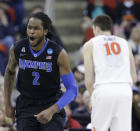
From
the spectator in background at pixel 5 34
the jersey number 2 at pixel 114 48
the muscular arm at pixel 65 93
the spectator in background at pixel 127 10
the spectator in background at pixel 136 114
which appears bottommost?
the spectator in background at pixel 136 114

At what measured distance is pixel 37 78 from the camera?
4953 millimetres

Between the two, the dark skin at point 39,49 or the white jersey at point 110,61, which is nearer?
the dark skin at point 39,49

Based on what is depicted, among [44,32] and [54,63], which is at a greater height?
[44,32]

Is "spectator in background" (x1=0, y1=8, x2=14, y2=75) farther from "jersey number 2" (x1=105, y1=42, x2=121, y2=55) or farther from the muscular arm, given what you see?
the muscular arm

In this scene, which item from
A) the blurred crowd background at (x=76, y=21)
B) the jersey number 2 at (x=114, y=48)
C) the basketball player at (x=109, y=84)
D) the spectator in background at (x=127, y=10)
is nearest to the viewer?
the basketball player at (x=109, y=84)

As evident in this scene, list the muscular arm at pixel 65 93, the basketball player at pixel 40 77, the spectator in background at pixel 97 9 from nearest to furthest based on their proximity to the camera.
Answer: the muscular arm at pixel 65 93 → the basketball player at pixel 40 77 → the spectator in background at pixel 97 9

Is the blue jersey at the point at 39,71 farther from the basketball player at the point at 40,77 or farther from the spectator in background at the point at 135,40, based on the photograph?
the spectator in background at the point at 135,40

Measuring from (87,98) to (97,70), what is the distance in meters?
2.77

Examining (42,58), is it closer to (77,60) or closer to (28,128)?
(28,128)

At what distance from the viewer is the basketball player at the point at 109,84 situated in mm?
5559

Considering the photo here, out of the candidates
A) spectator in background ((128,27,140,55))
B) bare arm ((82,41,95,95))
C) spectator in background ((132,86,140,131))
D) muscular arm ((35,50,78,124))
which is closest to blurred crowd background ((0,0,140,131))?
spectator in background ((128,27,140,55))

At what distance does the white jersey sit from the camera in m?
5.61

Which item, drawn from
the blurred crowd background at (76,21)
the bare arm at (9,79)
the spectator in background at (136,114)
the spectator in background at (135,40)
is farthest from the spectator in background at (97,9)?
the bare arm at (9,79)

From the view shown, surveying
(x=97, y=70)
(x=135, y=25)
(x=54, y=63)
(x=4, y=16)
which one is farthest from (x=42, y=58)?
(x=135, y=25)
